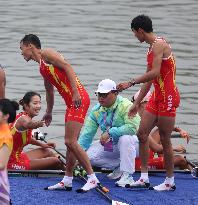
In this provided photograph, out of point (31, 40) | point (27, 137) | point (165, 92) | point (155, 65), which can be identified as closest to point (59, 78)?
point (31, 40)

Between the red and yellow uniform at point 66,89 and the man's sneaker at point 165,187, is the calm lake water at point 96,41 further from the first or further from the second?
the red and yellow uniform at point 66,89

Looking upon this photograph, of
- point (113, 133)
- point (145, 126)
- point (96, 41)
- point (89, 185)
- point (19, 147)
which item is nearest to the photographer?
point (89, 185)

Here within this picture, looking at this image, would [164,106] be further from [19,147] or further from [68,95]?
[19,147]

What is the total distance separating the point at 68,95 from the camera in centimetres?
1455

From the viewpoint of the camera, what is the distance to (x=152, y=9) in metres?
42.5

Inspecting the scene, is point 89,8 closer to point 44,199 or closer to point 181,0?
point 181,0

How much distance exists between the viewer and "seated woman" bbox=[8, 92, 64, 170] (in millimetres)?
15391

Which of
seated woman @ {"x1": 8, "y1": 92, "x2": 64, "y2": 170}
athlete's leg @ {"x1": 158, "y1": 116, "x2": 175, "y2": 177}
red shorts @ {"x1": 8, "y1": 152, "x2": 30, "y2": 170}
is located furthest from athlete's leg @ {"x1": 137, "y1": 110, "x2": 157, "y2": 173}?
red shorts @ {"x1": 8, "y1": 152, "x2": 30, "y2": 170}

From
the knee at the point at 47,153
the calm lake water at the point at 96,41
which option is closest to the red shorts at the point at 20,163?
the knee at the point at 47,153

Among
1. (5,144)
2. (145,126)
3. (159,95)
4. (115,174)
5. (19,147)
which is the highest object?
(159,95)

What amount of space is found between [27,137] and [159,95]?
6.93 ft

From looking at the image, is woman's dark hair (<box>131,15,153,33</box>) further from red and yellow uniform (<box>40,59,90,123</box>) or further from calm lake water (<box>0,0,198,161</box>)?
calm lake water (<box>0,0,198,161</box>)

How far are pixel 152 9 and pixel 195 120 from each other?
19213mm

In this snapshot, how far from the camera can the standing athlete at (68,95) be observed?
14.3m
